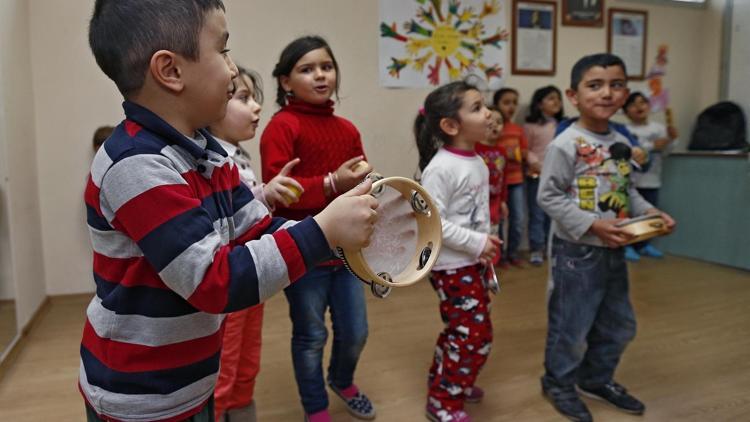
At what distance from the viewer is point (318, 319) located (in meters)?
1.78

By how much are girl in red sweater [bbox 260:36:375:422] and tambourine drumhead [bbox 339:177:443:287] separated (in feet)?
1.89

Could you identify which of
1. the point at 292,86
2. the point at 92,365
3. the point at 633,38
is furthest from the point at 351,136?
the point at 633,38

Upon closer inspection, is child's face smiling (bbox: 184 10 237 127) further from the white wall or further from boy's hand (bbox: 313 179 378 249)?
the white wall

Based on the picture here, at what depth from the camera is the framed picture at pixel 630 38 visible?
4.73 metres

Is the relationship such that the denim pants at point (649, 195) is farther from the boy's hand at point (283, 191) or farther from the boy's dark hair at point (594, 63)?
the boy's hand at point (283, 191)

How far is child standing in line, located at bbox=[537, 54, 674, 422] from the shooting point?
1883mm

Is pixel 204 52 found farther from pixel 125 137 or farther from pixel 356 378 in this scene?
pixel 356 378

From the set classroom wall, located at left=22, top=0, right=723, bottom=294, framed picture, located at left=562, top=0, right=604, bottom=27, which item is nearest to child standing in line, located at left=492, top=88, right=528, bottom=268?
classroom wall, located at left=22, top=0, right=723, bottom=294

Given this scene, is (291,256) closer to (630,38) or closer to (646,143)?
(646,143)

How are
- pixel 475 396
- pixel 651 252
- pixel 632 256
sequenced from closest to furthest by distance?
pixel 475 396 → pixel 632 256 → pixel 651 252

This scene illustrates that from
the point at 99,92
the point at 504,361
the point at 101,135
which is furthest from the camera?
the point at 99,92

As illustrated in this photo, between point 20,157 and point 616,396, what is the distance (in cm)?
311

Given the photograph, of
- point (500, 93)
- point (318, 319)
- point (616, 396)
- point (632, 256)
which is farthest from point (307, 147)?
point (632, 256)

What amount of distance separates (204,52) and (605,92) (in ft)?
4.85
